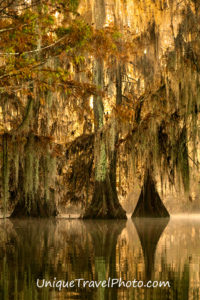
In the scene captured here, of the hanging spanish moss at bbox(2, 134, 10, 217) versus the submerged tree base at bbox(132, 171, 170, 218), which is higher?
the hanging spanish moss at bbox(2, 134, 10, 217)

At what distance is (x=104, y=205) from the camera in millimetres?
16000

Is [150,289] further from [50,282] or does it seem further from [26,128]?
[26,128]

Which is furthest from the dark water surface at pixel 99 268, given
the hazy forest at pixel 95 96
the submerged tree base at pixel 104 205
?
the submerged tree base at pixel 104 205

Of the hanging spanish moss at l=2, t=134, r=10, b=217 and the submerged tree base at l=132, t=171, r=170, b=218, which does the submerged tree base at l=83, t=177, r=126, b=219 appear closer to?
the submerged tree base at l=132, t=171, r=170, b=218

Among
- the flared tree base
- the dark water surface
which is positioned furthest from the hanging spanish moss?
the dark water surface

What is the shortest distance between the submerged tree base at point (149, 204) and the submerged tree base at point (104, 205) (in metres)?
1.18

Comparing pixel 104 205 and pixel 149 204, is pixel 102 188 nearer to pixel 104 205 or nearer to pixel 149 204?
pixel 104 205

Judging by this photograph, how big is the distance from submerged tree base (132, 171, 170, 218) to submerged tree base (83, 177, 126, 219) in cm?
118

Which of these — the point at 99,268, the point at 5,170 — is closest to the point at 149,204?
the point at 5,170

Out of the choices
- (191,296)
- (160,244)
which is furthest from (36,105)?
(191,296)

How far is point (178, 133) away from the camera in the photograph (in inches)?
466

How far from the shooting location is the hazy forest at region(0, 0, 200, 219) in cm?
814

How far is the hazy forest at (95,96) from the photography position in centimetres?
814

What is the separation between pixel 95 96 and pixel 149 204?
283 inches
